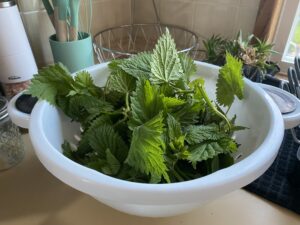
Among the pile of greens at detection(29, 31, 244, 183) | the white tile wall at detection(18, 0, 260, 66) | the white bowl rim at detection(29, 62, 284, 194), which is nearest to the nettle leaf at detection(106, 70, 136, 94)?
the pile of greens at detection(29, 31, 244, 183)

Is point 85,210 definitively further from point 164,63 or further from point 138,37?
point 138,37

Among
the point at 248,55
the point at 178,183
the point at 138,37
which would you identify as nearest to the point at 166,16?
the point at 138,37

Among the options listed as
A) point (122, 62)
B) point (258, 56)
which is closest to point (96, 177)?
point (122, 62)

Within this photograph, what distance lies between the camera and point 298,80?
20.1 inches

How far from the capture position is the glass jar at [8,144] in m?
0.43

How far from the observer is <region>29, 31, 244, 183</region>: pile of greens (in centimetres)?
28

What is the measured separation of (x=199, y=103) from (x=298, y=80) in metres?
0.28

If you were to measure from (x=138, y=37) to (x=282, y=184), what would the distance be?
2.09 ft

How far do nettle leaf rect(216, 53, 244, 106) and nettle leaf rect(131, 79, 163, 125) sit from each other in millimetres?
100

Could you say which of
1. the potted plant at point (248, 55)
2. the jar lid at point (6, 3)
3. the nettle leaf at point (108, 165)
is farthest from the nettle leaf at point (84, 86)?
the potted plant at point (248, 55)

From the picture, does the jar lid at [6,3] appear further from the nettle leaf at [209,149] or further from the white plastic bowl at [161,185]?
the nettle leaf at [209,149]

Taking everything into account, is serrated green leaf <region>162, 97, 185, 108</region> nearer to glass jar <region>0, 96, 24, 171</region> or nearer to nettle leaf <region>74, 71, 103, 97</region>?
nettle leaf <region>74, 71, 103, 97</region>

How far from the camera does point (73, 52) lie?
1.79 feet

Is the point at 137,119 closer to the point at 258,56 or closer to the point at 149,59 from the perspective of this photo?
the point at 149,59
